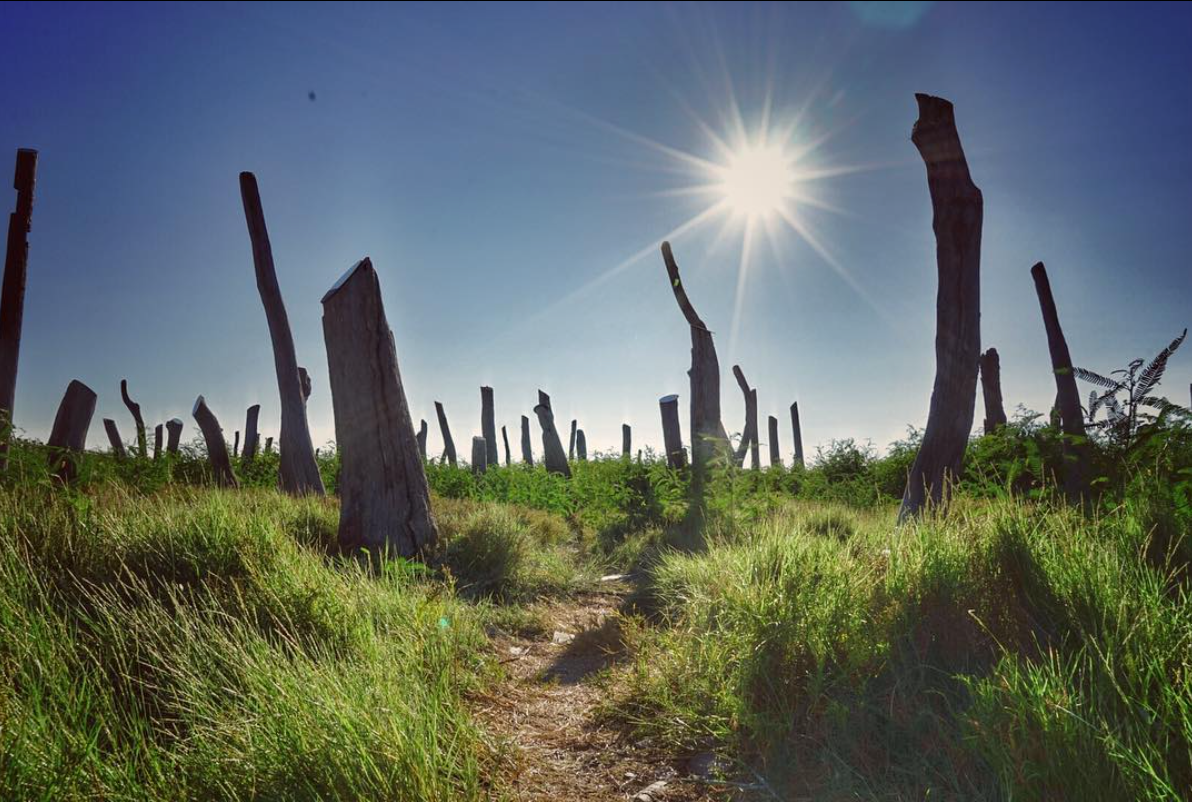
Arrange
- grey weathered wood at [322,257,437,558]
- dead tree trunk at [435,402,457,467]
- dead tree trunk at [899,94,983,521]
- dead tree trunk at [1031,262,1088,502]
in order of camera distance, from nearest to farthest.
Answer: dead tree trunk at [1031,262,1088,502]
grey weathered wood at [322,257,437,558]
dead tree trunk at [899,94,983,521]
dead tree trunk at [435,402,457,467]

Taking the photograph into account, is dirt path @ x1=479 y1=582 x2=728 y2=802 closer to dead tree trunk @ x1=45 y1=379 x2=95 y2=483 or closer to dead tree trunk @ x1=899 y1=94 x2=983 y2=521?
dead tree trunk @ x1=899 y1=94 x2=983 y2=521

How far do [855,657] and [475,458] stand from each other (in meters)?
14.9

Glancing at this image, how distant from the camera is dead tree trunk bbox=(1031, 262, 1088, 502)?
17.1ft

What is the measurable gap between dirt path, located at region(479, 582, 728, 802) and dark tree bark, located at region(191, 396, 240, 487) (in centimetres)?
716

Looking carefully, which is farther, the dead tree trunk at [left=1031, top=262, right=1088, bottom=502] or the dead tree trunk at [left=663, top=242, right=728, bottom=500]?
the dead tree trunk at [left=663, top=242, right=728, bottom=500]

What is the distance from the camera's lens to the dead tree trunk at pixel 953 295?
6.14 m

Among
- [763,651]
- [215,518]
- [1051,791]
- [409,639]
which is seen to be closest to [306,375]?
[215,518]

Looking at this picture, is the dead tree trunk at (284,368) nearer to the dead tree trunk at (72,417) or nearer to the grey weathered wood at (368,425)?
the dead tree trunk at (72,417)

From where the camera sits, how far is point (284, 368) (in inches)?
396

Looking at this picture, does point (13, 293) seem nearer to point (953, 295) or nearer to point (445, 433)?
point (953, 295)

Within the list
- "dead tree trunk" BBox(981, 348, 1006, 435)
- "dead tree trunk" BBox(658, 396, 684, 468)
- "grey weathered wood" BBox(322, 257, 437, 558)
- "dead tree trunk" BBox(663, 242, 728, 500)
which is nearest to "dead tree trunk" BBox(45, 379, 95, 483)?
"grey weathered wood" BBox(322, 257, 437, 558)

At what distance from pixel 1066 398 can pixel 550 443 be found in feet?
36.8

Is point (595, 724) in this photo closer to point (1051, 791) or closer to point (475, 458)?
point (1051, 791)

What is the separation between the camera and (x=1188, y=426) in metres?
4.42
